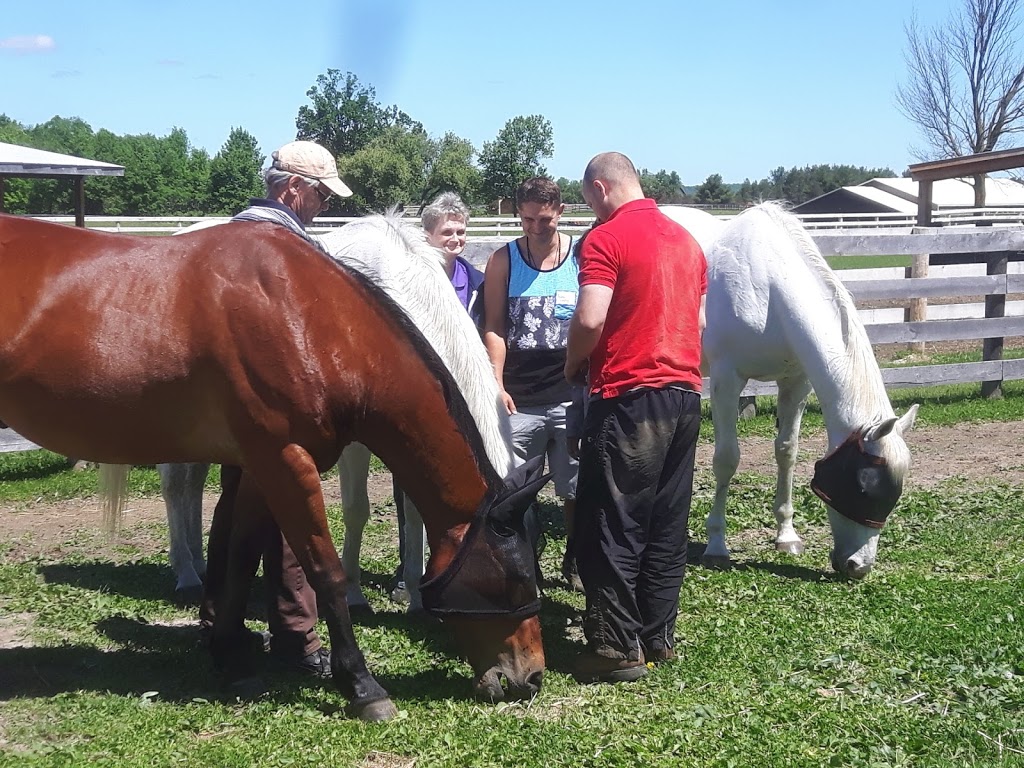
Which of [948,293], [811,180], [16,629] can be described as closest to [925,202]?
[948,293]

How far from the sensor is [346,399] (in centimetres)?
378

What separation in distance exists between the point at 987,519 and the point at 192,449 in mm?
4928

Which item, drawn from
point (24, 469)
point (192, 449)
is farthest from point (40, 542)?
point (192, 449)

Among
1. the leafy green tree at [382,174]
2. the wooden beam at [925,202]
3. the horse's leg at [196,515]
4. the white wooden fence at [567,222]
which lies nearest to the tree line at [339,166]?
the leafy green tree at [382,174]

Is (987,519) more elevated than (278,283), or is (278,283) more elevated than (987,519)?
(278,283)

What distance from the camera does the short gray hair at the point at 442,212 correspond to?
5262 millimetres

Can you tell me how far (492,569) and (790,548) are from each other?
108 inches

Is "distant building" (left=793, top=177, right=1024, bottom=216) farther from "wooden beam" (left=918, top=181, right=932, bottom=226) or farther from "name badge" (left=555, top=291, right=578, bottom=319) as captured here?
"name badge" (left=555, top=291, right=578, bottom=319)

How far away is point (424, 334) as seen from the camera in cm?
399

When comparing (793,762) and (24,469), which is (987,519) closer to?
(793,762)

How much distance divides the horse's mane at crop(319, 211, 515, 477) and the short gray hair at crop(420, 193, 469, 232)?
0.81 metres

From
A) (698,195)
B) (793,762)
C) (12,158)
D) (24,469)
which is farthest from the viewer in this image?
(698,195)

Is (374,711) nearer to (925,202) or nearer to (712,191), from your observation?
(925,202)

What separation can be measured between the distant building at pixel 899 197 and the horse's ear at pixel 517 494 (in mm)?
39502
